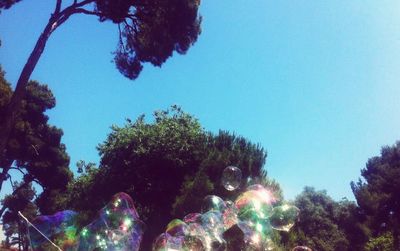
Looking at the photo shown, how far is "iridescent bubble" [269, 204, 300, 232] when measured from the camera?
1137 cm

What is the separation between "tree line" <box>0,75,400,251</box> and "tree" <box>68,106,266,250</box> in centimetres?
5

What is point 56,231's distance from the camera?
29.3 ft

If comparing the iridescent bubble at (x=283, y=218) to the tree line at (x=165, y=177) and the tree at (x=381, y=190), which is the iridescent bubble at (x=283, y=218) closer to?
the tree line at (x=165, y=177)

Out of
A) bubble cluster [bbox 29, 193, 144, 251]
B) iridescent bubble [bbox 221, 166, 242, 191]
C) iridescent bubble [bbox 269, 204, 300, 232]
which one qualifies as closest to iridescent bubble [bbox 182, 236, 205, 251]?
bubble cluster [bbox 29, 193, 144, 251]

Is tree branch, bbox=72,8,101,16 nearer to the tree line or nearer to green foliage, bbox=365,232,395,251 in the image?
the tree line

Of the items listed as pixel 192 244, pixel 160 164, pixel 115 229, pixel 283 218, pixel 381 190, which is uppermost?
pixel 381 190

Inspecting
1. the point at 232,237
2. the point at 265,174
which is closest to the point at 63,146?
the point at 265,174

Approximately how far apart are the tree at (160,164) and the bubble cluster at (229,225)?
497 centimetres

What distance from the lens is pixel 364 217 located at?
2728 cm

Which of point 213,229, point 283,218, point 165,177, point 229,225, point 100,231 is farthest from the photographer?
point 165,177

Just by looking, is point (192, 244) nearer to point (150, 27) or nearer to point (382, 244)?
point (150, 27)

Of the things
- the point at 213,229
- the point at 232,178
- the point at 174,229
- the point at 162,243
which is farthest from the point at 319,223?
the point at 162,243

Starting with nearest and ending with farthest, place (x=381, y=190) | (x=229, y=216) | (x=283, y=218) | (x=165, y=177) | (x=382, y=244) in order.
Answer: (x=229, y=216), (x=283, y=218), (x=382, y=244), (x=165, y=177), (x=381, y=190)

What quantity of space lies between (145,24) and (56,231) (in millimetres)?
Answer: 7901
